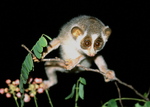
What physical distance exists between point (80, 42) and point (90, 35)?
8.2 inches

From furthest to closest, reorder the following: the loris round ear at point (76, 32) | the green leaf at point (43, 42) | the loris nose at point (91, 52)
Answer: the loris round ear at point (76, 32) < the loris nose at point (91, 52) < the green leaf at point (43, 42)

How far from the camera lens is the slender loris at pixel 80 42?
116 inches

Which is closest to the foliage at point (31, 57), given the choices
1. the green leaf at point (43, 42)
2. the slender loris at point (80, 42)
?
the green leaf at point (43, 42)

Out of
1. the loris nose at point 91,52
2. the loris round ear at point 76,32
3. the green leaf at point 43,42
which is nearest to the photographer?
the green leaf at point 43,42

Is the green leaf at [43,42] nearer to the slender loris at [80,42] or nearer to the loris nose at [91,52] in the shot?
the slender loris at [80,42]

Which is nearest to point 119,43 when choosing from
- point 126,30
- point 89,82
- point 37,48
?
point 126,30

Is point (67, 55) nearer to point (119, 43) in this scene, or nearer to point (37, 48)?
point (37, 48)

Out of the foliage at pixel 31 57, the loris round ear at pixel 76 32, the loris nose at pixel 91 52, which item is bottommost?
the foliage at pixel 31 57

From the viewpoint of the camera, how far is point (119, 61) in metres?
9.03

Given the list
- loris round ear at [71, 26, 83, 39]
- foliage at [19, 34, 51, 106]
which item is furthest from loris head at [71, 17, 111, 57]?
foliage at [19, 34, 51, 106]

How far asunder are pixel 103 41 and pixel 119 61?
6.12m

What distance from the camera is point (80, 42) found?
10.1 feet

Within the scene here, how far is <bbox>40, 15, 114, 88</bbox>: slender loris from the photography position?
2.94 meters

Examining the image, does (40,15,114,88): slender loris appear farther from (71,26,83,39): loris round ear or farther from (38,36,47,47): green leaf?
(38,36,47,47): green leaf
